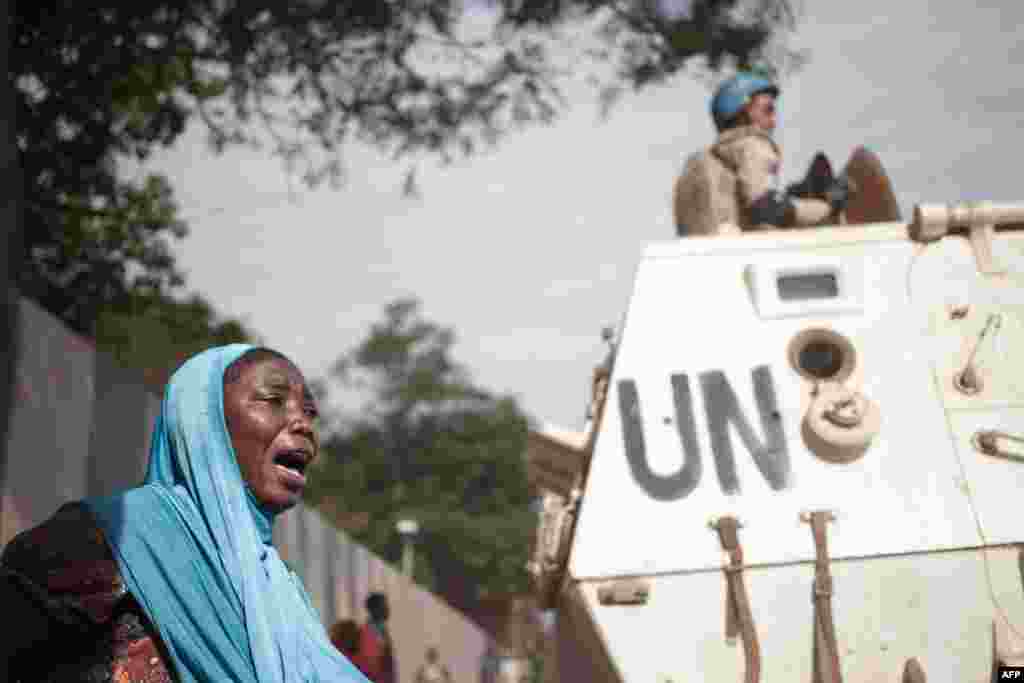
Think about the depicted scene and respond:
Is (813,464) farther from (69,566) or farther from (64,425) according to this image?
(64,425)

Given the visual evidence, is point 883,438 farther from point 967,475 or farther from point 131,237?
point 131,237

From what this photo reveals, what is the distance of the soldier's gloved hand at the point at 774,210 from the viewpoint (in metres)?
5.18

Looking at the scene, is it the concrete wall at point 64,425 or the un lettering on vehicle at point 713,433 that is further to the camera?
the concrete wall at point 64,425

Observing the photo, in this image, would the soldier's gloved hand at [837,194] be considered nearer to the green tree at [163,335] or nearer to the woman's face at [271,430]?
the woman's face at [271,430]

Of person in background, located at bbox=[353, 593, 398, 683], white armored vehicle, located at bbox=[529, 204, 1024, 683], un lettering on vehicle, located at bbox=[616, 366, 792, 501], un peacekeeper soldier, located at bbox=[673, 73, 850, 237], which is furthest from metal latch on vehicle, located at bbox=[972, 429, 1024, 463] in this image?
person in background, located at bbox=[353, 593, 398, 683]

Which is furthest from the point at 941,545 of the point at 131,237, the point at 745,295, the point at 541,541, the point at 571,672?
the point at 131,237

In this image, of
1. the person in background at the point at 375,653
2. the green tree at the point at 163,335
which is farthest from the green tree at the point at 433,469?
the person in background at the point at 375,653

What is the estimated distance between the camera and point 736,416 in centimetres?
417

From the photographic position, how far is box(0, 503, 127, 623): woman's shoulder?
2.03 metres

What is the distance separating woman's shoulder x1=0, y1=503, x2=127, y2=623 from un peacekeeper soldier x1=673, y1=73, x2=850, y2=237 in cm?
322

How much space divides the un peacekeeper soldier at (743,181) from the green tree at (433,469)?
43.2 m

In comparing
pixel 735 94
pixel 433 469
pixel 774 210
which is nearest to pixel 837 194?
pixel 774 210

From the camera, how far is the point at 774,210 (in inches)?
204

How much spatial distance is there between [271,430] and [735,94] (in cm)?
373
